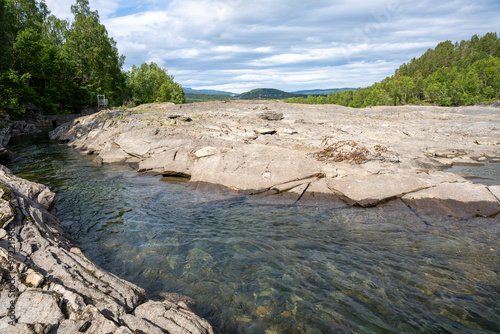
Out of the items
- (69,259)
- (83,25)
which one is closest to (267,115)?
(69,259)

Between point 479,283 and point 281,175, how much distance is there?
335 inches

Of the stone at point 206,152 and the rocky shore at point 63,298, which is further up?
the stone at point 206,152

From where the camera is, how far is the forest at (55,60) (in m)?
38.4

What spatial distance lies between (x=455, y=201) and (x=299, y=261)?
7632 mm

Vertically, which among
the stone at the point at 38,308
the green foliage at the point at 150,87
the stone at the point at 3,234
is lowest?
the stone at the point at 38,308

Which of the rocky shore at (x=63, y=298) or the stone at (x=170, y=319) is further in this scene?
the stone at (x=170, y=319)

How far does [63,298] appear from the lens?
4.05 metres

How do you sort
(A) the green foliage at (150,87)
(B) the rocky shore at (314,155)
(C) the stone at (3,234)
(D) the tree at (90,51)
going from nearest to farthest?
(C) the stone at (3,234), (B) the rocky shore at (314,155), (D) the tree at (90,51), (A) the green foliage at (150,87)

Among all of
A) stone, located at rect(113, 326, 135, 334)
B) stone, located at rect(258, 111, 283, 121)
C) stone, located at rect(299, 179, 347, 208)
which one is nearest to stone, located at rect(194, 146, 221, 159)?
stone, located at rect(299, 179, 347, 208)

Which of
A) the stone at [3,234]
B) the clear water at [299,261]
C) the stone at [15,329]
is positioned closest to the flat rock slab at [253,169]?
the clear water at [299,261]

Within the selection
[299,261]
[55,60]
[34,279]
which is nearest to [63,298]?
[34,279]

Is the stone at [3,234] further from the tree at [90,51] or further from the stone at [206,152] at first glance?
the tree at [90,51]

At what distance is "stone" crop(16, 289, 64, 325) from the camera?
11.8ft

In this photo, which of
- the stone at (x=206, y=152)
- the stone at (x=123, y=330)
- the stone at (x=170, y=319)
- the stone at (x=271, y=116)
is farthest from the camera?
the stone at (x=271, y=116)
